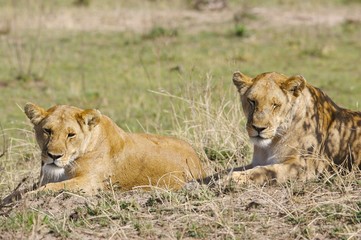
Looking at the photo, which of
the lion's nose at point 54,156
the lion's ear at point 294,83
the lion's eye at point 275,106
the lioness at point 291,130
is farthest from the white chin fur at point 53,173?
the lion's ear at point 294,83

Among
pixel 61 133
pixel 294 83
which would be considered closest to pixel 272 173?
pixel 294 83

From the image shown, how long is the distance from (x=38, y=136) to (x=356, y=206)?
2278 millimetres

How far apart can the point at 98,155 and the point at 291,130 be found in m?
1.47

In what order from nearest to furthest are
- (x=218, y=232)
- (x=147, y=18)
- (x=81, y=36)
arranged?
1. (x=218, y=232)
2. (x=81, y=36)
3. (x=147, y=18)

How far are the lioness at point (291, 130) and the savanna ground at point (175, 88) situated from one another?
0.85 ft

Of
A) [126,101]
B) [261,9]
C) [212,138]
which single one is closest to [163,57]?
[126,101]

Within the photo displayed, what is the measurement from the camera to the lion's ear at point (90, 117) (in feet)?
23.9

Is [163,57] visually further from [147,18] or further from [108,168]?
[108,168]

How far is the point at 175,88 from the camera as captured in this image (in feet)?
41.2

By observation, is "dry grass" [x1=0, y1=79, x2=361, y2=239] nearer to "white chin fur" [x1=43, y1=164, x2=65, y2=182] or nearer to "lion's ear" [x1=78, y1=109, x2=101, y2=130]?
"white chin fur" [x1=43, y1=164, x2=65, y2=182]

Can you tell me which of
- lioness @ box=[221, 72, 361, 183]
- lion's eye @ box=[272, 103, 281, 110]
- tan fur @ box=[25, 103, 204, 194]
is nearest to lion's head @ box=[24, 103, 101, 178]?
tan fur @ box=[25, 103, 204, 194]

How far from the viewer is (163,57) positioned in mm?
16125

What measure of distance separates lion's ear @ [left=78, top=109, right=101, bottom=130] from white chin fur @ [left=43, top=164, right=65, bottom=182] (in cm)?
38

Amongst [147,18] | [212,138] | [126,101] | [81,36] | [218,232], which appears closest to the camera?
[218,232]
